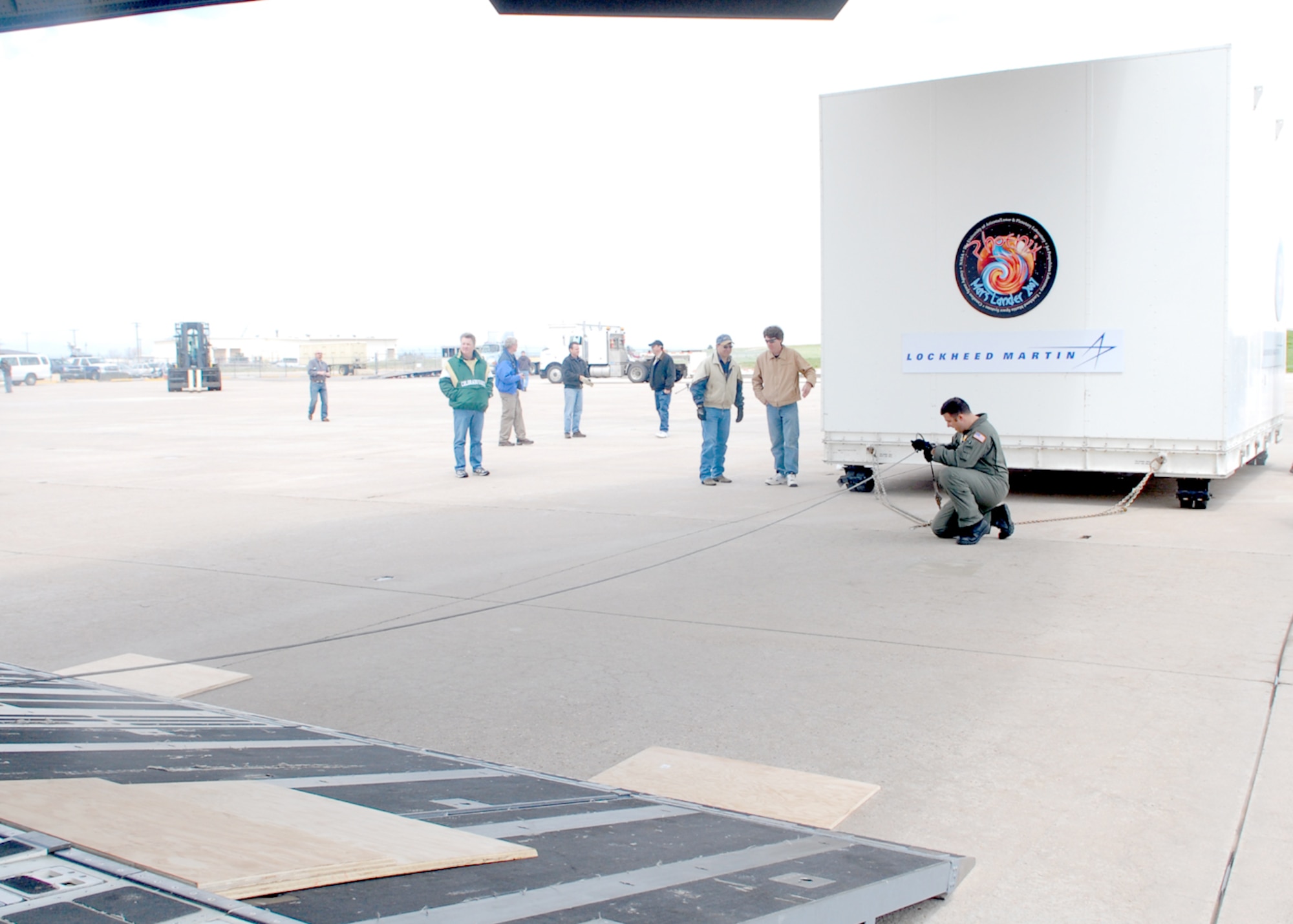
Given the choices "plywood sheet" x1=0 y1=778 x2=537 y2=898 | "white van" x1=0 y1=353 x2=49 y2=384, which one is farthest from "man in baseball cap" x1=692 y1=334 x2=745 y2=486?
"white van" x1=0 y1=353 x2=49 y2=384

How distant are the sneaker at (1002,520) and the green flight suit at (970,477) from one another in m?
0.09

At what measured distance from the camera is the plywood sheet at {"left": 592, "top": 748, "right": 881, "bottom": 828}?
144 inches

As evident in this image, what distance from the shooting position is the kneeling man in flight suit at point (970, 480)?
342 inches

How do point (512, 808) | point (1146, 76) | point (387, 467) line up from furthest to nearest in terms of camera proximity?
point (387, 467) < point (1146, 76) < point (512, 808)

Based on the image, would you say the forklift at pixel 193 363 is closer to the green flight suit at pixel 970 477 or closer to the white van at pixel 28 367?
the white van at pixel 28 367

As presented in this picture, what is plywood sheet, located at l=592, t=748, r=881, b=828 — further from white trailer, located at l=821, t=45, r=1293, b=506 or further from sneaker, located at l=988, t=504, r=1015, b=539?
white trailer, located at l=821, t=45, r=1293, b=506

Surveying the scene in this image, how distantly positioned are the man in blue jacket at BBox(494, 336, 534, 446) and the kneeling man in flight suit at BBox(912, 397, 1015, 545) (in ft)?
33.5

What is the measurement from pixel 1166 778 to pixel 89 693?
446 cm

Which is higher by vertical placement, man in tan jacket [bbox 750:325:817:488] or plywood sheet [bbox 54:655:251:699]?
man in tan jacket [bbox 750:325:817:488]

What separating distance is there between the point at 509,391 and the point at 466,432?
173 inches

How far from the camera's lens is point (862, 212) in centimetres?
1102

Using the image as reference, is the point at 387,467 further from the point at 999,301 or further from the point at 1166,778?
the point at 1166,778

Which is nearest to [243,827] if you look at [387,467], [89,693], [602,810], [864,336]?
[602,810]

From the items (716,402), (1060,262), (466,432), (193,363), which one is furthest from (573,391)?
(193,363)
